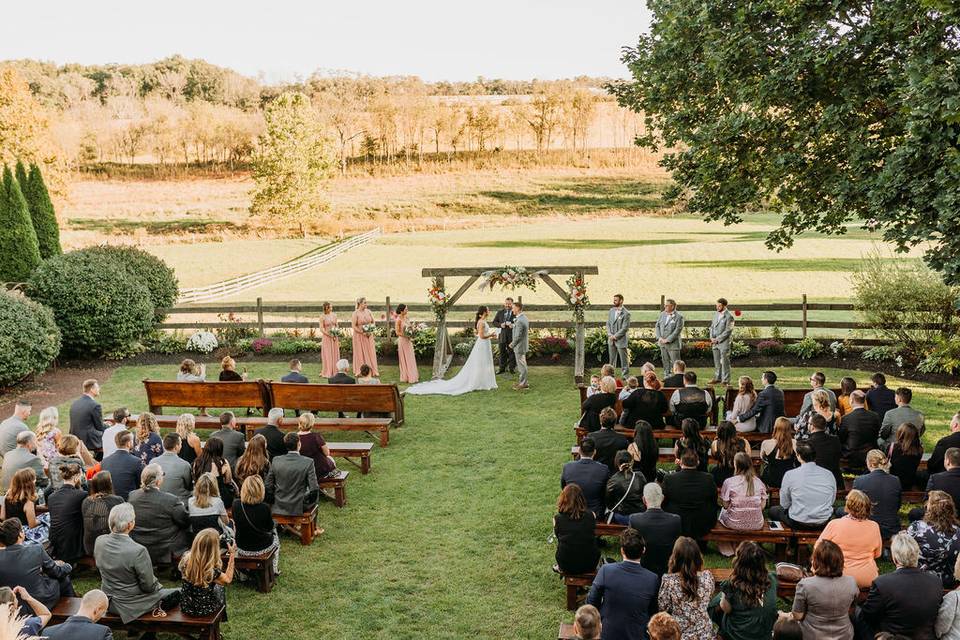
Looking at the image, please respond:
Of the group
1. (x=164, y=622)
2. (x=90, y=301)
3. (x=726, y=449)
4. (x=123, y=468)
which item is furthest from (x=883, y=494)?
(x=90, y=301)

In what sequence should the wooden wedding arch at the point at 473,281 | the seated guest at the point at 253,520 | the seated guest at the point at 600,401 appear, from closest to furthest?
1. the seated guest at the point at 253,520
2. the seated guest at the point at 600,401
3. the wooden wedding arch at the point at 473,281

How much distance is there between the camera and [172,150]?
104500mm

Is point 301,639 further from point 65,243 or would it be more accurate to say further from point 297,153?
point 297,153

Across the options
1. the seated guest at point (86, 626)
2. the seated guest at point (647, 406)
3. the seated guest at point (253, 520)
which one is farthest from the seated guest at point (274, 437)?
the seated guest at point (647, 406)

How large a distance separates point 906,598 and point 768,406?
5774 millimetres

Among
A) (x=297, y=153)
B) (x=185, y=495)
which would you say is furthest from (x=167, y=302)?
(x=297, y=153)

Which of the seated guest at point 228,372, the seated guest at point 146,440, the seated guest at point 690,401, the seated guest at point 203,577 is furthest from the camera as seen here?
the seated guest at point 228,372

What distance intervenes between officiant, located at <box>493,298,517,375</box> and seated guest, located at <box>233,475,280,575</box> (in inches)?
432

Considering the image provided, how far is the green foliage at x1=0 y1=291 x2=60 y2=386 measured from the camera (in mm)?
17062

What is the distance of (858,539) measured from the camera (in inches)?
286

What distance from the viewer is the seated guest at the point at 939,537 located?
7234 millimetres

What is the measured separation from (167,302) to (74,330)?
3827 millimetres

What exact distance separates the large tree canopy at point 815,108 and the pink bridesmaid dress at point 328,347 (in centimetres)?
851

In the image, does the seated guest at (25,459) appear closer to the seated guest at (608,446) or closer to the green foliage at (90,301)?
the seated guest at (608,446)
